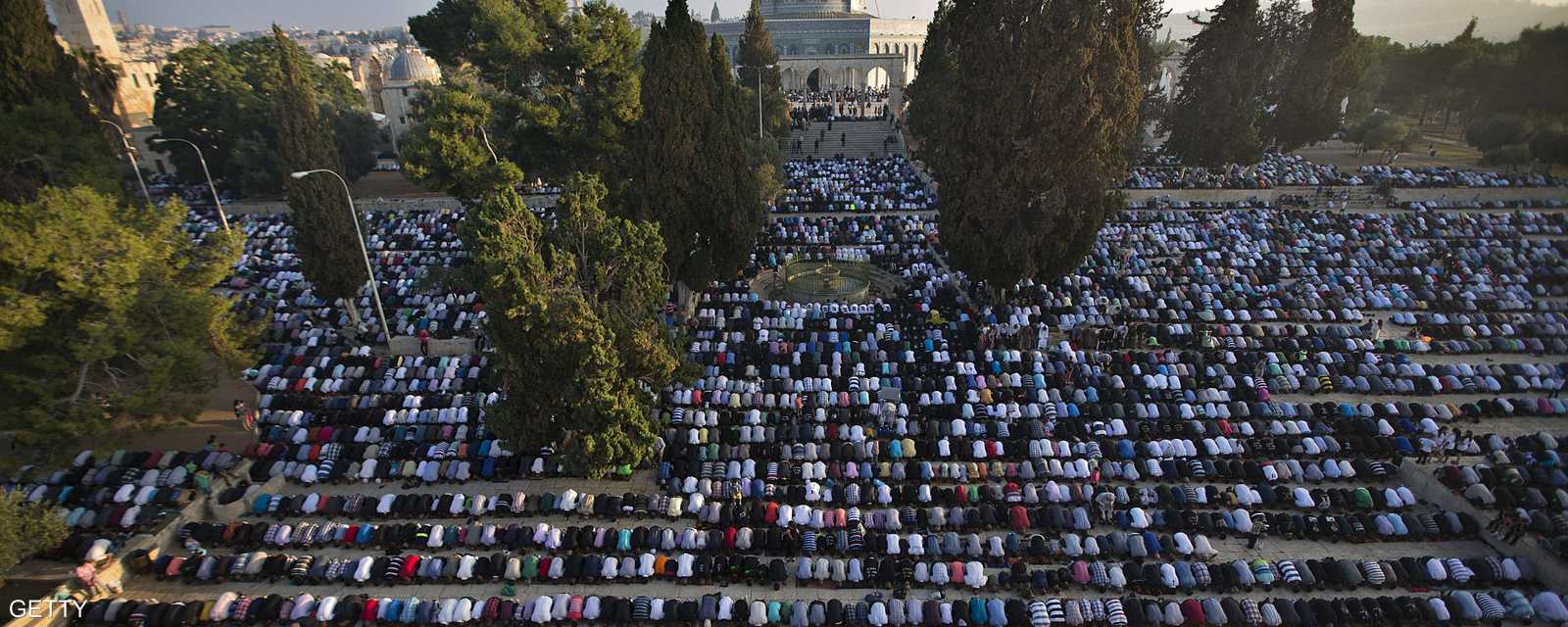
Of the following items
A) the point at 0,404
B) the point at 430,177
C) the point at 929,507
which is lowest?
the point at 929,507

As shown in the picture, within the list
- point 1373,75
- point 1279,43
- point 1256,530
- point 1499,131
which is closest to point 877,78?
point 1373,75

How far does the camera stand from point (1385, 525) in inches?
628

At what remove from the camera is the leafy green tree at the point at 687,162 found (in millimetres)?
24203

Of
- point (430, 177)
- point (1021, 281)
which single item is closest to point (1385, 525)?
point (1021, 281)

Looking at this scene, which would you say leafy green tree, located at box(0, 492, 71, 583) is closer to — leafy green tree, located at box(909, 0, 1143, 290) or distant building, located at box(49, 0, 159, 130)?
leafy green tree, located at box(909, 0, 1143, 290)

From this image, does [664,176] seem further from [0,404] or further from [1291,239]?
[1291,239]

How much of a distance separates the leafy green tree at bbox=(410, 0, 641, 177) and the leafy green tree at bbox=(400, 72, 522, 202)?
8.06 ft

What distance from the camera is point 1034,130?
81.3 ft

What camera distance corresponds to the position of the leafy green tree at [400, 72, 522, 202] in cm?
2969

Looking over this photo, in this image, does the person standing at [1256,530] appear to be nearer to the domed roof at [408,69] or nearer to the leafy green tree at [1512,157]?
the leafy green tree at [1512,157]

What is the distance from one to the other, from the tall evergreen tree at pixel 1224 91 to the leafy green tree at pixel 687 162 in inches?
1177

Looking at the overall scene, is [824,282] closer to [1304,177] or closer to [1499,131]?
[1304,177]

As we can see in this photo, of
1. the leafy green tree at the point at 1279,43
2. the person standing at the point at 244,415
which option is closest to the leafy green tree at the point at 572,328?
the person standing at the point at 244,415

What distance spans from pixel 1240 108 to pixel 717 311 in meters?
33.6
